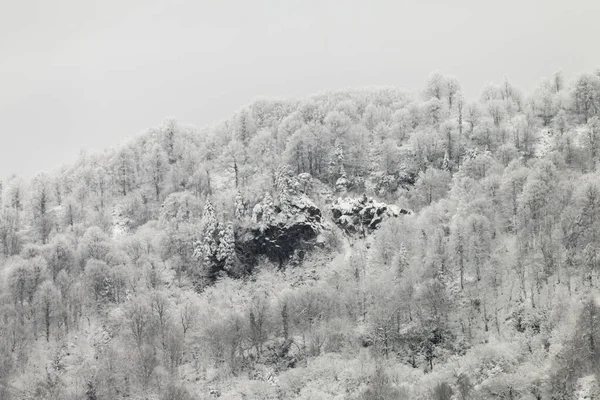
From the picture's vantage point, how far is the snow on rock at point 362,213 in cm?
10200

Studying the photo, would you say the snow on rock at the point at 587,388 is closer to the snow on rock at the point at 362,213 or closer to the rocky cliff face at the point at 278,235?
the snow on rock at the point at 362,213

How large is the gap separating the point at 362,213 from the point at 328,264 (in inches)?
512

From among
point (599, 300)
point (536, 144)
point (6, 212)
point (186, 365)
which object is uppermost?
point (536, 144)

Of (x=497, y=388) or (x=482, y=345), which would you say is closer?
(x=497, y=388)

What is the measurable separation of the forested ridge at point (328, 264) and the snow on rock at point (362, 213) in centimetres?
39

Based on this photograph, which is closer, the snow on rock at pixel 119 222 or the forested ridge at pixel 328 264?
the forested ridge at pixel 328 264

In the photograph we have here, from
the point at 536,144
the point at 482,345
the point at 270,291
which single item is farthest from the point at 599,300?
the point at 536,144

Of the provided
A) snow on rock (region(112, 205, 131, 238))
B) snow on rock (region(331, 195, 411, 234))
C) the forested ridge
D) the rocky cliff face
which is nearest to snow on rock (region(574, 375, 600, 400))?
the forested ridge

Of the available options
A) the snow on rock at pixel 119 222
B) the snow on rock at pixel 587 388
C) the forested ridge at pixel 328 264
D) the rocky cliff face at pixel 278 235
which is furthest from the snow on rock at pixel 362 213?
the snow on rock at pixel 587 388

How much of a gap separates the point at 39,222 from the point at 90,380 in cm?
5409

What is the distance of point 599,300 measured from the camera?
6656 cm

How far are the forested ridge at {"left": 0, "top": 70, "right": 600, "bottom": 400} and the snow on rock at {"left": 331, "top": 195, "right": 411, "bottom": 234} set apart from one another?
15.5 inches

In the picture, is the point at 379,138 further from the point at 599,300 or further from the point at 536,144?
the point at 599,300

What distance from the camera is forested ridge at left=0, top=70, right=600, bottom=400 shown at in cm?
6944
